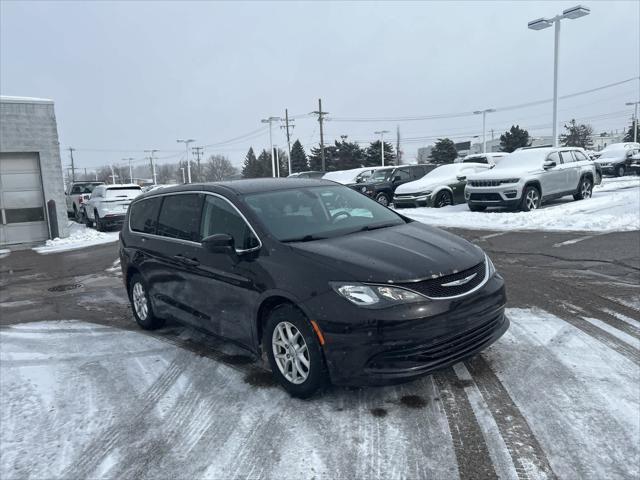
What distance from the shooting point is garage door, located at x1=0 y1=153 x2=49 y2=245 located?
15.5 metres

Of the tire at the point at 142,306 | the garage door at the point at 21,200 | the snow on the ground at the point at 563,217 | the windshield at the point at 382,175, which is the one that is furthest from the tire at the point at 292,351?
the windshield at the point at 382,175

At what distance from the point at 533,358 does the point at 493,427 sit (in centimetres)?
128

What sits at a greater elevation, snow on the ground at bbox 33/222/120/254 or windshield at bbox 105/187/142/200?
windshield at bbox 105/187/142/200

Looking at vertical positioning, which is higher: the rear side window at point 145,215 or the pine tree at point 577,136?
the pine tree at point 577,136

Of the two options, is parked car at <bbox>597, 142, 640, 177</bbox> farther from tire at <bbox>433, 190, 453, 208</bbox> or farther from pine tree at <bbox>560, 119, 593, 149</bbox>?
pine tree at <bbox>560, 119, 593, 149</bbox>

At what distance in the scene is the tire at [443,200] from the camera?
1742 cm

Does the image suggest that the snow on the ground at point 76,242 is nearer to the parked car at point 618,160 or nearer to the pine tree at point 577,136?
the parked car at point 618,160

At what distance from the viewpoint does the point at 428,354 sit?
3.41 meters

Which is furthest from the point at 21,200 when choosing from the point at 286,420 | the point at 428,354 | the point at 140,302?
the point at 428,354

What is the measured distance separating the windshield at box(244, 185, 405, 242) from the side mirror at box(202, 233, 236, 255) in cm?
34

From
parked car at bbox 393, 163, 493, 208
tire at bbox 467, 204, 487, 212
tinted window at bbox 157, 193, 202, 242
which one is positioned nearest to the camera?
tinted window at bbox 157, 193, 202, 242

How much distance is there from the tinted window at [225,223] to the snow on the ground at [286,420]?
1.19 m

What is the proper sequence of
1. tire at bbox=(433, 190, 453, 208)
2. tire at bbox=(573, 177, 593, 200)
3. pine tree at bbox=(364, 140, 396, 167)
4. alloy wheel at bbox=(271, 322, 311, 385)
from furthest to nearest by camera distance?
pine tree at bbox=(364, 140, 396, 167), tire at bbox=(433, 190, 453, 208), tire at bbox=(573, 177, 593, 200), alloy wheel at bbox=(271, 322, 311, 385)

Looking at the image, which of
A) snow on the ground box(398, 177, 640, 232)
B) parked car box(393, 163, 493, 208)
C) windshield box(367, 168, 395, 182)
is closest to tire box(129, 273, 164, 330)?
snow on the ground box(398, 177, 640, 232)
